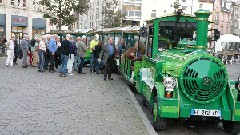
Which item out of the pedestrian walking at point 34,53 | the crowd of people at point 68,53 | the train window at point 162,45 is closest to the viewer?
the train window at point 162,45

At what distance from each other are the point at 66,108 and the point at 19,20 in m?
39.7

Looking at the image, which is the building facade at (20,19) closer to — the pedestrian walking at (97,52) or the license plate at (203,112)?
the pedestrian walking at (97,52)

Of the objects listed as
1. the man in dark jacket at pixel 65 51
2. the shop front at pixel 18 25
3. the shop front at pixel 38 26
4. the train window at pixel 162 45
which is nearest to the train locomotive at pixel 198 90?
the train window at pixel 162 45

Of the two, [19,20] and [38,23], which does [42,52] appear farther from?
[38,23]

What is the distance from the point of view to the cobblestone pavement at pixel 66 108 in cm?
852

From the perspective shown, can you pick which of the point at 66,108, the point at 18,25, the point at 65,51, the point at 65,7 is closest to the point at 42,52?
the point at 65,51

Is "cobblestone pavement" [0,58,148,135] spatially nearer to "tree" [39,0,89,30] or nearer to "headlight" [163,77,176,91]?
"headlight" [163,77,176,91]

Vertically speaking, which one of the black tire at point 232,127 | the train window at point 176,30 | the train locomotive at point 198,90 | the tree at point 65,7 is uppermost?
the tree at point 65,7

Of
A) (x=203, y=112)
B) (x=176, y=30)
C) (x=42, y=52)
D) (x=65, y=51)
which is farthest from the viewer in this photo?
(x=42, y=52)

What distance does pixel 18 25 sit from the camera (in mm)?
48562

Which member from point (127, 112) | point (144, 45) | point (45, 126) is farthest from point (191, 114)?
point (144, 45)

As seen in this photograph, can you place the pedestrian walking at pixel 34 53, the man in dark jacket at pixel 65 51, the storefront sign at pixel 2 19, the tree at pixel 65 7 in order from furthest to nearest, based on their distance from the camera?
the storefront sign at pixel 2 19 → the tree at pixel 65 7 → the pedestrian walking at pixel 34 53 → the man in dark jacket at pixel 65 51

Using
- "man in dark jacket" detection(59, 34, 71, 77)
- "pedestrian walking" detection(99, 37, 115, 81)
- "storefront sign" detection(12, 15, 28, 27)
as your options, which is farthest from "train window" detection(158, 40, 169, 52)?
"storefront sign" detection(12, 15, 28, 27)

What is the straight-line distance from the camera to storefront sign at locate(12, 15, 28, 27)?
47625 mm
